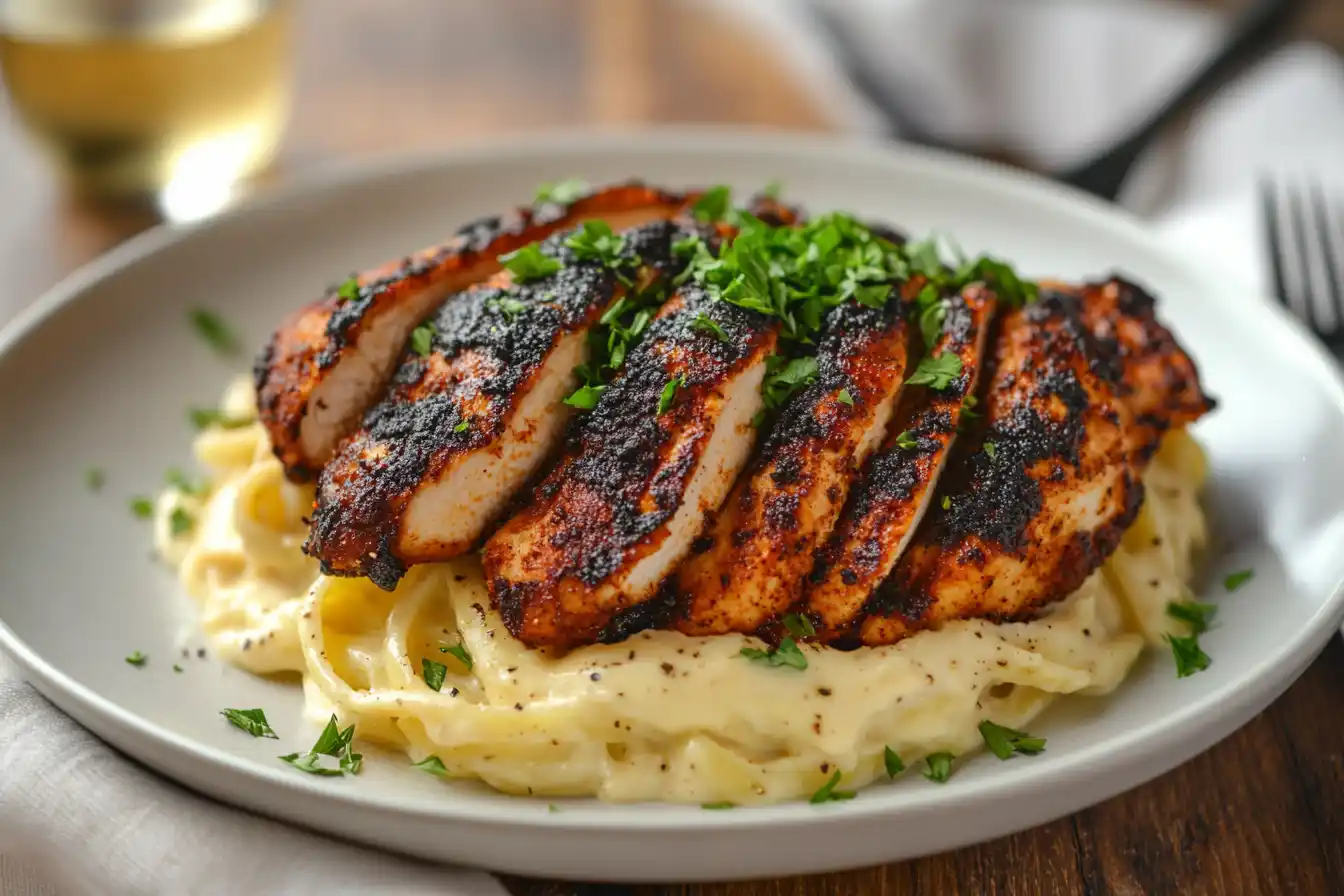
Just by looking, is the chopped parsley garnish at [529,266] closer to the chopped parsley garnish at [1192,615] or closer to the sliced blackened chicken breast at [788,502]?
the sliced blackened chicken breast at [788,502]

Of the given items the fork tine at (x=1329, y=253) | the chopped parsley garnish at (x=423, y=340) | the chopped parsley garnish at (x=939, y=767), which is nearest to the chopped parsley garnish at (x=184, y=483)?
the chopped parsley garnish at (x=423, y=340)

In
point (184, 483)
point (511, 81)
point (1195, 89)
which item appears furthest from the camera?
point (511, 81)

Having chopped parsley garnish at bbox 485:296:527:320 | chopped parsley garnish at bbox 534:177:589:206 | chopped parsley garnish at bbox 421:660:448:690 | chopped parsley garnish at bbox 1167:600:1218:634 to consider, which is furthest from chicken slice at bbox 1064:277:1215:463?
chopped parsley garnish at bbox 421:660:448:690

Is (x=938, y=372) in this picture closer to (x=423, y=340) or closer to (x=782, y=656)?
(x=782, y=656)

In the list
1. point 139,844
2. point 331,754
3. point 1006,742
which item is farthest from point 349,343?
point 1006,742

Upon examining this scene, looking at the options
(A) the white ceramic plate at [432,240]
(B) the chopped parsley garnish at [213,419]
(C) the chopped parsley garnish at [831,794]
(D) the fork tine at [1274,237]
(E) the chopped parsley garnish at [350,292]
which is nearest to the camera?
(A) the white ceramic plate at [432,240]

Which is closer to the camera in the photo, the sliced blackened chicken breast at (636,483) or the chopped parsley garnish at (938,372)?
the sliced blackened chicken breast at (636,483)
